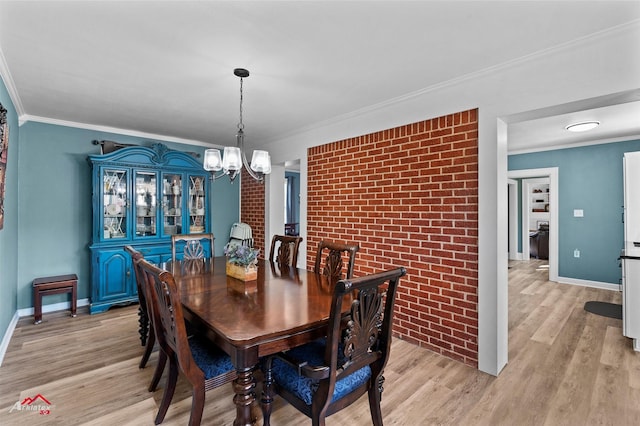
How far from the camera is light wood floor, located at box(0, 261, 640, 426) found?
1853 mm

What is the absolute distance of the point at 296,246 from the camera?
9.38 ft

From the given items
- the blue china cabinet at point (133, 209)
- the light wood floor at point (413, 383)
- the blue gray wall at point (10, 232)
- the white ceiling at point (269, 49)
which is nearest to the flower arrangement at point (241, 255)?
the light wood floor at point (413, 383)

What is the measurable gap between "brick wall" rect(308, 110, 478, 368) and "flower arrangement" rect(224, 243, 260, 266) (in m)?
1.40

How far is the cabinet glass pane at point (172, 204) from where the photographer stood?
420 cm

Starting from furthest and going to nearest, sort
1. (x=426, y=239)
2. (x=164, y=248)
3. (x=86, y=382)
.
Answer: (x=164, y=248)
(x=426, y=239)
(x=86, y=382)

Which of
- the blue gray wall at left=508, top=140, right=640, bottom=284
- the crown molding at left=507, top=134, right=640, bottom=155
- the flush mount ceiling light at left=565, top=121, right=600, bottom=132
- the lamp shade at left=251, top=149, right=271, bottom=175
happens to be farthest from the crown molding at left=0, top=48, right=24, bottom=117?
the blue gray wall at left=508, top=140, right=640, bottom=284

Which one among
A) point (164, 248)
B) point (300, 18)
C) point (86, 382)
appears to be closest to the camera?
point (300, 18)

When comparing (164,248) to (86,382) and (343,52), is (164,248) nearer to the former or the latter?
(86,382)

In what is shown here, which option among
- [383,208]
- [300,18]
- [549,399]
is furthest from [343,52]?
[549,399]

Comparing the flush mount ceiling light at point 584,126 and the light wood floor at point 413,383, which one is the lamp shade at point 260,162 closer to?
the light wood floor at point 413,383

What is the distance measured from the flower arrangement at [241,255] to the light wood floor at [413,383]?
2.90 feet

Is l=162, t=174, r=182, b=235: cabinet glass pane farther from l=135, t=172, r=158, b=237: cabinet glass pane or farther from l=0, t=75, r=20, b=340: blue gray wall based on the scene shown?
l=0, t=75, r=20, b=340: blue gray wall

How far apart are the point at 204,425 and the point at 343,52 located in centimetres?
244

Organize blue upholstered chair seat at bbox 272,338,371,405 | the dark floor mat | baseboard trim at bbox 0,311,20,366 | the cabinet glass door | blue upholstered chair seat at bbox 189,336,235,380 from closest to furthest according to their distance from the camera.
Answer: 1. blue upholstered chair seat at bbox 272,338,371,405
2. blue upholstered chair seat at bbox 189,336,235,380
3. baseboard trim at bbox 0,311,20,366
4. the dark floor mat
5. the cabinet glass door
